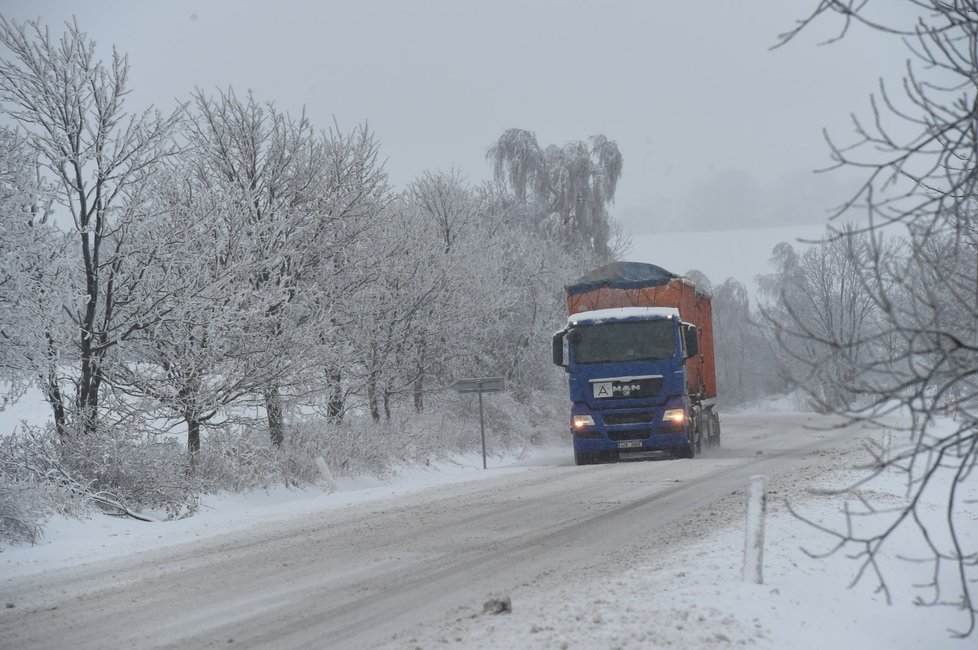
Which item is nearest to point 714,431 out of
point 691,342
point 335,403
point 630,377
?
point 691,342

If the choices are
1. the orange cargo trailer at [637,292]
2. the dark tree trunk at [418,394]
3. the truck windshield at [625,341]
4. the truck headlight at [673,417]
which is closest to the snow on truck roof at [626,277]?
the orange cargo trailer at [637,292]

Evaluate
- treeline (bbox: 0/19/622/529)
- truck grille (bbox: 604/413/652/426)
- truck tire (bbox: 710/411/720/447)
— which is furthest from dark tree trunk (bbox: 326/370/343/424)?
truck tire (bbox: 710/411/720/447)

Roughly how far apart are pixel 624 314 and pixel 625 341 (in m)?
0.63

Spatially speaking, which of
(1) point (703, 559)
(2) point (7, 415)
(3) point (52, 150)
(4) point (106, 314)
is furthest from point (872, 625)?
(2) point (7, 415)

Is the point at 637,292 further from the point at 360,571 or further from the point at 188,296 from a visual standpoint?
the point at 360,571

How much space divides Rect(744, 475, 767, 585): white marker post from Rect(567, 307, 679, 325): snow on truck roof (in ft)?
48.7

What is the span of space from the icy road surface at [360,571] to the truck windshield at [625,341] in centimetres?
701

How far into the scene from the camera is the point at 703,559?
28.7 feet

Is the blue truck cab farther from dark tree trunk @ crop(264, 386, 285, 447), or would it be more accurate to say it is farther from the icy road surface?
the icy road surface

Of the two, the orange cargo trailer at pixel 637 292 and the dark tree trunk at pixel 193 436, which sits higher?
the orange cargo trailer at pixel 637 292

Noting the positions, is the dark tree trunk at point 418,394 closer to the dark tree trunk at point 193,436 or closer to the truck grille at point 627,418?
the truck grille at point 627,418

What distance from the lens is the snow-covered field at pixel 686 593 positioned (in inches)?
248

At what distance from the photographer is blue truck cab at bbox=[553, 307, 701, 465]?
22.2m

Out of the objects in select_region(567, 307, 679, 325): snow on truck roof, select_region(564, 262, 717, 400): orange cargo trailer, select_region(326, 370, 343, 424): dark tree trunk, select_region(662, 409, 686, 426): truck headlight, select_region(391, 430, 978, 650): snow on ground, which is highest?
select_region(564, 262, 717, 400): orange cargo trailer
